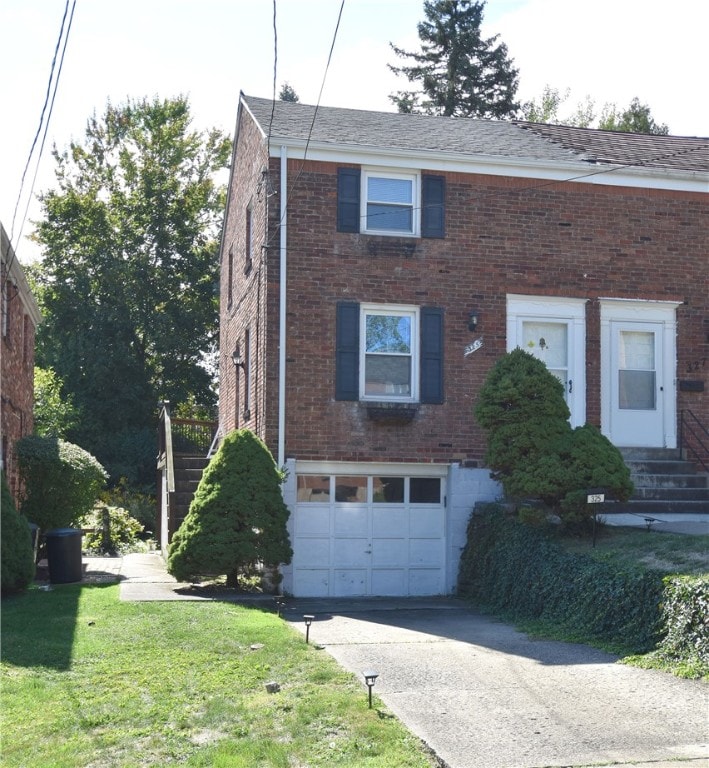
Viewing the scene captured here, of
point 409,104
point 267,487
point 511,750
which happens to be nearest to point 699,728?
point 511,750

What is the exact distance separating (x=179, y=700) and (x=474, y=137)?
13.5 m

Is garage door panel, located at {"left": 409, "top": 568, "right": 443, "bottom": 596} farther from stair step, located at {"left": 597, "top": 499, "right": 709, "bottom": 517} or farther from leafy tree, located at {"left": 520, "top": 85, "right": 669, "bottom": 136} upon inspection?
leafy tree, located at {"left": 520, "top": 85, "right": 669, "bottom": 136}

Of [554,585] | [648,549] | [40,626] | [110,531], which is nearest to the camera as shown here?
[40,626]

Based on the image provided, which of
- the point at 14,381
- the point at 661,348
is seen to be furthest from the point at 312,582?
the point at 14,381

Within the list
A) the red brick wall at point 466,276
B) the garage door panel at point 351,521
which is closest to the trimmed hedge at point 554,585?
the garage door panel at point 351,521

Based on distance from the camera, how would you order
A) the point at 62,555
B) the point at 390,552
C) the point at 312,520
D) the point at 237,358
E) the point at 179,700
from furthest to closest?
the point at 237,358, the point at 390,552, the point at 312,520, the point at 62,555, the point at 179,700

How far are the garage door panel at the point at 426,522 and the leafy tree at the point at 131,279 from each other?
16.6 m

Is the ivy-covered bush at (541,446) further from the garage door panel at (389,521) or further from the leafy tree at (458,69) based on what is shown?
the leafy tree at (458,69)

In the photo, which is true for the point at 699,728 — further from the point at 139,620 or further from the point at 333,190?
the point at 333,190

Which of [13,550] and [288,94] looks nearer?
[13,550]

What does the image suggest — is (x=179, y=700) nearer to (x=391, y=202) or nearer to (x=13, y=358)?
(x=391, y=202)

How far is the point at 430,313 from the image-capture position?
1691cm

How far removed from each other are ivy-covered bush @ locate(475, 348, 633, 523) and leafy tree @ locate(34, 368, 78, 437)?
1946cm

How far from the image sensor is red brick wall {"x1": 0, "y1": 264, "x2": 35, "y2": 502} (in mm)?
17922
